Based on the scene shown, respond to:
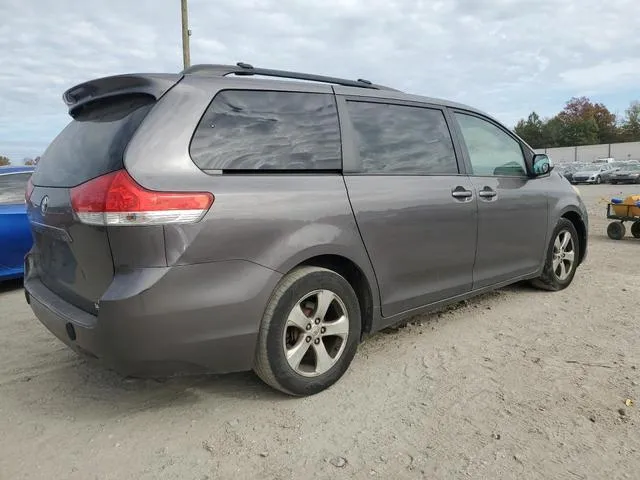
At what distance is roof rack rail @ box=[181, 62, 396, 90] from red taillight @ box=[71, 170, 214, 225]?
30.1 inches

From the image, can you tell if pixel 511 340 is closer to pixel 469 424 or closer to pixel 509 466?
pixel 469 424

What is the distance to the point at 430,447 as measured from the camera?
98.2 inches

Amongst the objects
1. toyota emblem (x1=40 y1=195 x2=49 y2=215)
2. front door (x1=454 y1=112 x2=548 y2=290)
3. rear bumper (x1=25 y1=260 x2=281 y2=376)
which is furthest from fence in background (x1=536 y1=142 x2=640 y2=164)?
toyota emblem (x1=40 y1=195 x2=49 y2=215)

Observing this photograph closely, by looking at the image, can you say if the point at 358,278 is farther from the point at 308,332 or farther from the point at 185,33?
the point at 185,33

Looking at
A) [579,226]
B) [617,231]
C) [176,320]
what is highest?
[579,226]

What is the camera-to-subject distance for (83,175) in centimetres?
266

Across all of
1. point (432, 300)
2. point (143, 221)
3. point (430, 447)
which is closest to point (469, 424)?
point (430, 447)

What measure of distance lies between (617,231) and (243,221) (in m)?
8.24

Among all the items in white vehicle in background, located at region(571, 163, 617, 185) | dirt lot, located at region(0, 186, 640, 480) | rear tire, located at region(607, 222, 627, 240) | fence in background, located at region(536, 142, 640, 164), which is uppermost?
fence in background, located at region(536, 142, 640, 164)

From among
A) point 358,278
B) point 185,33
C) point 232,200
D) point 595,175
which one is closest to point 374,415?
point 358,278

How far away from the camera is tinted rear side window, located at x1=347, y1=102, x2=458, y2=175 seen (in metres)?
3.34

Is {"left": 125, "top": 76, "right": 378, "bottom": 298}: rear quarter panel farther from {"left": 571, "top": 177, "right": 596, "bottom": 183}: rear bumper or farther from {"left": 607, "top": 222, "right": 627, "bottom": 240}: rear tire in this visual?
{"left": 571, "top": 177, "right": 596, "bottom": 183}: rear bumper

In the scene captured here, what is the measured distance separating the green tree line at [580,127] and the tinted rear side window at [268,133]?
84.8 m

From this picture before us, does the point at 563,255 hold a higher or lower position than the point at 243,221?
lower
